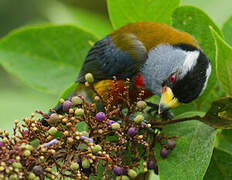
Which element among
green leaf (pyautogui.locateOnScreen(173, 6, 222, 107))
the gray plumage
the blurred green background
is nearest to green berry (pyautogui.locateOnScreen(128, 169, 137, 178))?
green leaf (pyautogui.locateOnScreen(173, 6, 222, 107))

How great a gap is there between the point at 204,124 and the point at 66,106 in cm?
77

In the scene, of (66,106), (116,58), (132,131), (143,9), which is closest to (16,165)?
(66,106)

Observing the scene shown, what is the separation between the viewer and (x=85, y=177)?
178 cm

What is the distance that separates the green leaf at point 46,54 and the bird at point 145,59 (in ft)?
0.42

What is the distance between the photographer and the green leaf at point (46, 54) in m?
3.02

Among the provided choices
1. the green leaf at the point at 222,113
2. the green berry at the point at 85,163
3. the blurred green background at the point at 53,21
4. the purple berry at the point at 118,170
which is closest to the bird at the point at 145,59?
the blurred green background at the point at 53,21

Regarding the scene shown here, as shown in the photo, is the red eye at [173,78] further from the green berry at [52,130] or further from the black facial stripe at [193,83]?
the green berry at [52,130]

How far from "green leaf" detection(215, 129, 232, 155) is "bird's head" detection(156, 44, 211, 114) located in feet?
0.97

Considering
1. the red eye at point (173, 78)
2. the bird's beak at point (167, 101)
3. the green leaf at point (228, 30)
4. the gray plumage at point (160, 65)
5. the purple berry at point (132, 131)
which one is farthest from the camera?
the gray plumage at point (160, 65)

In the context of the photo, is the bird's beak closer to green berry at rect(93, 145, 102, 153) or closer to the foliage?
the foliage

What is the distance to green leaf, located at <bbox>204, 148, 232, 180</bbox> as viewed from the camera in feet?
7.58

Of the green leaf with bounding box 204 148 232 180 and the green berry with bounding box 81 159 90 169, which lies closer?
the green berry with bounding box 81 159 90 169

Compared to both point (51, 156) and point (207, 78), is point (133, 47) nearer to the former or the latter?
point (207, 78)

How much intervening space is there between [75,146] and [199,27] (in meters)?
1.20
